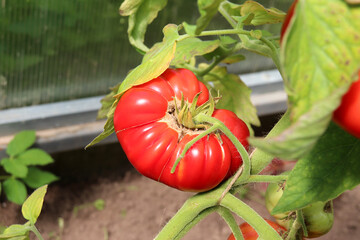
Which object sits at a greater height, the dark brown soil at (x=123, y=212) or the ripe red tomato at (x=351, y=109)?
the ripe red tomato at (x=351, y=109)

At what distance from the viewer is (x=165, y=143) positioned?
487 mm

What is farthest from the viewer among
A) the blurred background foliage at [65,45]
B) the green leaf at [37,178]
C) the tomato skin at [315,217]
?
the green leaf at [37,178]

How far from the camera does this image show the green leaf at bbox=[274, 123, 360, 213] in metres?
0.35

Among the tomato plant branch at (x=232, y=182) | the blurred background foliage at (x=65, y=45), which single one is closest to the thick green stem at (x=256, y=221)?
the tomato plant branch at (x=232, y=182)

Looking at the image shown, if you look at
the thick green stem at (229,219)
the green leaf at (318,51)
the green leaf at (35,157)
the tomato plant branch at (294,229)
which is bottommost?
the green leaf at (35,157)

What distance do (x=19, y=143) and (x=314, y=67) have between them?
1080mm

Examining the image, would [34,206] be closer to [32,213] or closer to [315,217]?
[32,213]

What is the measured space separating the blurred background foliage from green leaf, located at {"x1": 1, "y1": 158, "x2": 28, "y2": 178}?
17 centimetres

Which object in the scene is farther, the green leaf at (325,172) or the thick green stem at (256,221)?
the thick green stem at (256,221)

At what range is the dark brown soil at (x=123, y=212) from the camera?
4.24ft

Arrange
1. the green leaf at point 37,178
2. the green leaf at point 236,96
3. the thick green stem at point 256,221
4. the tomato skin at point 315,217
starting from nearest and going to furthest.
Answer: the thick green stem at point 256,221
the tomato skin at point 315,217
the green leaf at point 236,96
the green leaf at point 37,178

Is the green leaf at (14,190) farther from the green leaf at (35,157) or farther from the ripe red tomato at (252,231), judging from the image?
the ripe red tomato at (252,231)

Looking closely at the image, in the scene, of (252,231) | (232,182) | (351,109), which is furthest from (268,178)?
(351,109)

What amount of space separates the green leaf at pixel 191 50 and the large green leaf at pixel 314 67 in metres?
0.30
